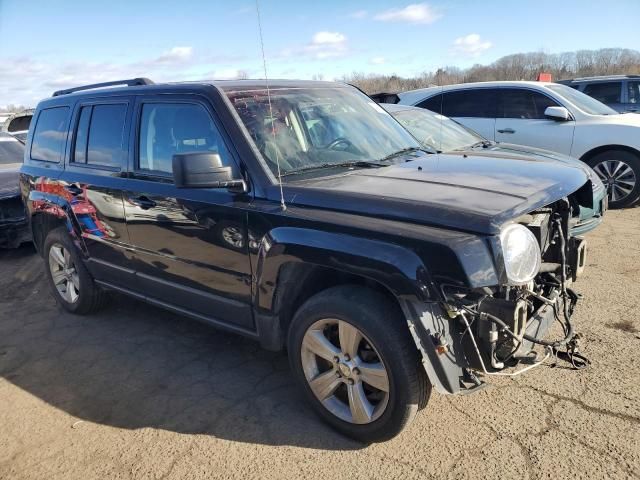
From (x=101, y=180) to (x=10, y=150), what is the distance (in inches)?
231

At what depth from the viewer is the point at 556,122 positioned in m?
7.84

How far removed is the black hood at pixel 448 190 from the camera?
95.3 inches

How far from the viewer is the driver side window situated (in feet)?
10.8

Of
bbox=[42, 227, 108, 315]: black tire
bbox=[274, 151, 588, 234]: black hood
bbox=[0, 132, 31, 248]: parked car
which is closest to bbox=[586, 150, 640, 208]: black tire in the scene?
bbox=[274, 151, 588, 234]: black hood

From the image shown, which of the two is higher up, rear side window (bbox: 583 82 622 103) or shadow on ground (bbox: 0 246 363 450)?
rear side window (bbox: 583 82 622 103)

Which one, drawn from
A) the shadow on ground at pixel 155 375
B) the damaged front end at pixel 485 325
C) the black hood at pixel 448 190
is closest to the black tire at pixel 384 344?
the damaged front end at pixel 485 325

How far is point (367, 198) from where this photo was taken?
104 inches

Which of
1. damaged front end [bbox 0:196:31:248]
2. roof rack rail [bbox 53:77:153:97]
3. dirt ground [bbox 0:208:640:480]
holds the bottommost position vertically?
dirt ground [bbox 0:208:640:480]

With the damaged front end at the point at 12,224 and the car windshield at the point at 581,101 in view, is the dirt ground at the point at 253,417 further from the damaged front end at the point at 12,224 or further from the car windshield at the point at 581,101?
the car windshield at the point at 581,101

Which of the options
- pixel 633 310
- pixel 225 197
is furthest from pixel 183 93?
pixel 633 310

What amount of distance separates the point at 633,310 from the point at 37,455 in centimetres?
423

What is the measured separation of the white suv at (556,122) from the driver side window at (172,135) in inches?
237

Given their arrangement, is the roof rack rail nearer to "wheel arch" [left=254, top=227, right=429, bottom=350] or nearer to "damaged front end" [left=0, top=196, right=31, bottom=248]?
"wheel arch" [left=254, top=227, right=429, bottom=350]

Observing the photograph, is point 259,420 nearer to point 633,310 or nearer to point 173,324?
point 173,324
